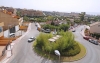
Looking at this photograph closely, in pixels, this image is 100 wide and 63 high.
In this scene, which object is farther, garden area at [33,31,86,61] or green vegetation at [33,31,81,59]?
green vegetation at [33,31,81,59]

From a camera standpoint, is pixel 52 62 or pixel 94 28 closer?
pixel 52 62

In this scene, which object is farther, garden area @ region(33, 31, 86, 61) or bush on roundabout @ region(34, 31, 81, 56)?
bush on roundabout @ region(34, 31, 81, 56)

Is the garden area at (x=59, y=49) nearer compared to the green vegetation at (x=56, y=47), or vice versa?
the garden area at (x=59, y=49)

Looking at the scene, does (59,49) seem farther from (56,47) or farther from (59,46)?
(56,47)

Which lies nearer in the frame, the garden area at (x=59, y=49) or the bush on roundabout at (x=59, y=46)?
the garden area at (x=59, y=49)

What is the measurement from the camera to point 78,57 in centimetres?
2522

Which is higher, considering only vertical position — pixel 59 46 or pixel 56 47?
pixel 59 46

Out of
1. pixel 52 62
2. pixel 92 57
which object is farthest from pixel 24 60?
pixel 92 57

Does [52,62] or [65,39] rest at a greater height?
[65,39]

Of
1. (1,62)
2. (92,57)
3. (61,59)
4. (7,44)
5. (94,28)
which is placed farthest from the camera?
(94,28)

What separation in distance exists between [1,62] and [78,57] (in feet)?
46.7

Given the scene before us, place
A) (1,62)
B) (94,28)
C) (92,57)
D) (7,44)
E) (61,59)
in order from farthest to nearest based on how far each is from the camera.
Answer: (94,28) < (7,44) < (92,57) < (61,59) < (1,62)

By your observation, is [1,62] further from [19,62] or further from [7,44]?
[7,44]

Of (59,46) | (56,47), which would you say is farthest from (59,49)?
(56,47)
